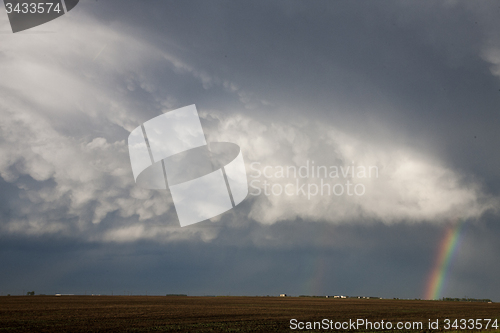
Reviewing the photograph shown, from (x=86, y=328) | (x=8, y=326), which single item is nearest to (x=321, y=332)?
(x=86, y=328)

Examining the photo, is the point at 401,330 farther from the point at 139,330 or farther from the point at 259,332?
the point at 139,330

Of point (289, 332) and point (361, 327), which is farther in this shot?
point (361, 327)

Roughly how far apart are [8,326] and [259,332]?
85.9 feet

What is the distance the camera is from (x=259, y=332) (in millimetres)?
34188

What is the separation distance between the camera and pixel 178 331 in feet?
113

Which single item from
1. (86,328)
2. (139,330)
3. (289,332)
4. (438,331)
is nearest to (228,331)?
(289,332)

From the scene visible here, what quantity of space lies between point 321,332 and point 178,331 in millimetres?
13524

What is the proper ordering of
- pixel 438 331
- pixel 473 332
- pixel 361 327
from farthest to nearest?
pixel 361 327 → pixel 438 331 → pixel 473 332

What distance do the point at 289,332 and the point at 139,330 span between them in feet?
47.3

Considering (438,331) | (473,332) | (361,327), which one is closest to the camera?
(473,332)

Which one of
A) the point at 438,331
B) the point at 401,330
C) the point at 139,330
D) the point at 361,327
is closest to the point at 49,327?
the point at 139,330

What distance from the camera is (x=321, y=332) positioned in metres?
34.7

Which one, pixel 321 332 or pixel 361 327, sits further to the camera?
pixel 361 327

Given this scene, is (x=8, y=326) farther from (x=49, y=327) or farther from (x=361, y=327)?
(x=361, y=327)
